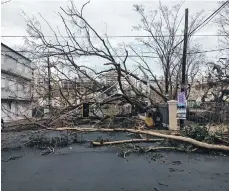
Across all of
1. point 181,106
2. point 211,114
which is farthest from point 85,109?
point 211,114

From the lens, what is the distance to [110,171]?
5445mm

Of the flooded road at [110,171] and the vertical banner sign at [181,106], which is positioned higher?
the vertical banner sign at [181,106]

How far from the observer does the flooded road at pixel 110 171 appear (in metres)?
4.60

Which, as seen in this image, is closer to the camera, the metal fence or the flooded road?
the flooded road

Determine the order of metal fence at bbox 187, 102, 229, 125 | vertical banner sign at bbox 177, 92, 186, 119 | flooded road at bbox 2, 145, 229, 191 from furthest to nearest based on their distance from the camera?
vertical banner sign at bbox 177, 92, 186, 119, metal fence at bbox 187, 102, 229, 125, flooded road at bbox 2, 145, 229, 191

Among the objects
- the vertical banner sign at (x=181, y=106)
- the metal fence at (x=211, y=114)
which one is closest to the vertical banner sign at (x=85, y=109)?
the vertical banner sign at (x=181, y=106)

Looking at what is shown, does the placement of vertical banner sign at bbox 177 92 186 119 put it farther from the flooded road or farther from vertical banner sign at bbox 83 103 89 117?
the flooded road

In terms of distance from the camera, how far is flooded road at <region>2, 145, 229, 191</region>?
181 inches

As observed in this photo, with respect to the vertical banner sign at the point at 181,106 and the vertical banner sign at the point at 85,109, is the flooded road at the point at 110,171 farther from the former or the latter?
the vertical banner sign at the point at 181,106

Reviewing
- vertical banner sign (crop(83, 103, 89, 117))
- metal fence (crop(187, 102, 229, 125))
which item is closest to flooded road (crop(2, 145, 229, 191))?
vertical banner sign (crop(83, 103, 89, 117))

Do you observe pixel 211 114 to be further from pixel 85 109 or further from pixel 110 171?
pixel 110 171

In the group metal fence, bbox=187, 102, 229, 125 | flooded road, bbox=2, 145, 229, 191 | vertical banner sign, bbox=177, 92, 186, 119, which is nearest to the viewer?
flooded road, bbox=2, 145, 229, 191

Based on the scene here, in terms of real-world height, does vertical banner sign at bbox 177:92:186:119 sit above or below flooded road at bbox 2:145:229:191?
above

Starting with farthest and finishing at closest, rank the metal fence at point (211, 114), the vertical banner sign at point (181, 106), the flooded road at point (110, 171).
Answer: the vertical banner sign at point (181, 106)
the metal fence at point (211, 114)
the flooded road at point (110, 171)
